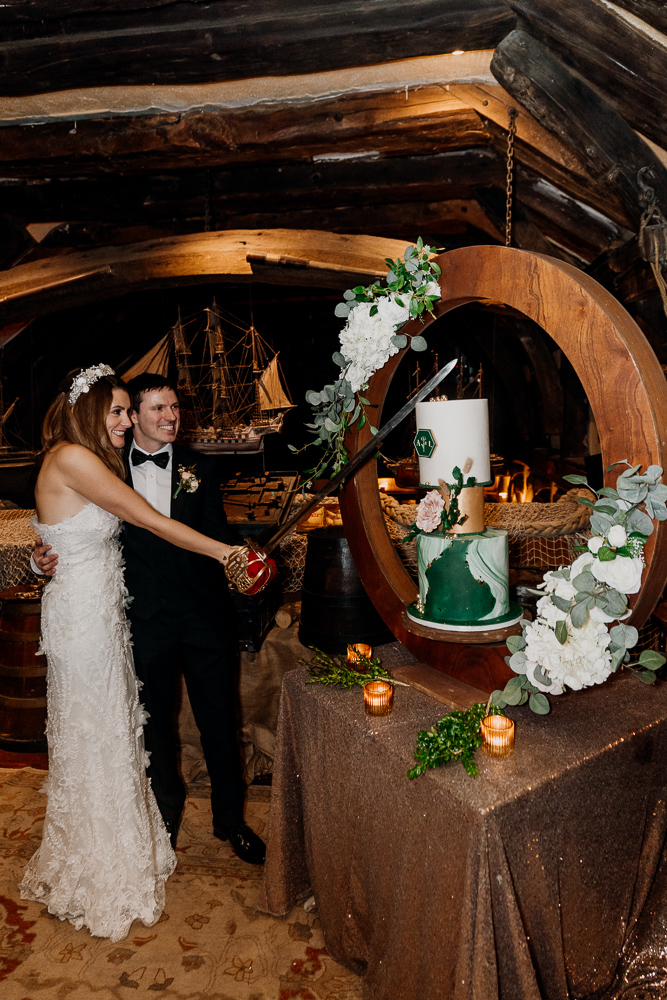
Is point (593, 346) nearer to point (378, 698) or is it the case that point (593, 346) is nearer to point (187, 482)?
point (378, 698)

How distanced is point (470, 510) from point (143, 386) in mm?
1482

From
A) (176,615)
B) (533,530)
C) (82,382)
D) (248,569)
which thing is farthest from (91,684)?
(533,530)

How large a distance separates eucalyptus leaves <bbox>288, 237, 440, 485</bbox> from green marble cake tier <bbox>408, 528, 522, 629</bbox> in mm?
498

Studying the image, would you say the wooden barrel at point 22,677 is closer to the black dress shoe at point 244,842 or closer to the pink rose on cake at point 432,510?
the black dress shoe at point 244,842

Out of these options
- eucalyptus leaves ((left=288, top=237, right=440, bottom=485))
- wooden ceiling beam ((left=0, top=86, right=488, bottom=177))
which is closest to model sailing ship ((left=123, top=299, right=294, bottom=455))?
wooden ceiling beam ((left=0, top=86, right=488, bottom=177))

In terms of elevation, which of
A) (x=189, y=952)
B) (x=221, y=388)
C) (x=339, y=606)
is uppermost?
(x=221, y=388)

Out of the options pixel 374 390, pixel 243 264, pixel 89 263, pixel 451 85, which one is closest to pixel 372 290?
pixel 374 390

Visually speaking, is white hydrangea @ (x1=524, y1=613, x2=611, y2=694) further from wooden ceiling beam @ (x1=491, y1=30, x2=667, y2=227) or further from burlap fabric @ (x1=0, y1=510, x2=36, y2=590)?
burlap fabric @ (x1=0, y1=510, x2=36, y2=590)

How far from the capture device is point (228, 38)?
2529mm

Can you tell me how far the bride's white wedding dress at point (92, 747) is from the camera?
227 cm

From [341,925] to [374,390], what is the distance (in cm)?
172

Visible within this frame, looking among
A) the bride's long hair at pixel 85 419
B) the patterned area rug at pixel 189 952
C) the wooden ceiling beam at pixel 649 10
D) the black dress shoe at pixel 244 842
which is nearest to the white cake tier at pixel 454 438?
the bride's long hair at pixel 85 419

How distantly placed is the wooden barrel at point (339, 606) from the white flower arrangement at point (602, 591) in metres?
1.04

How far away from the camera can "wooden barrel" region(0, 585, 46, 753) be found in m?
3.05
